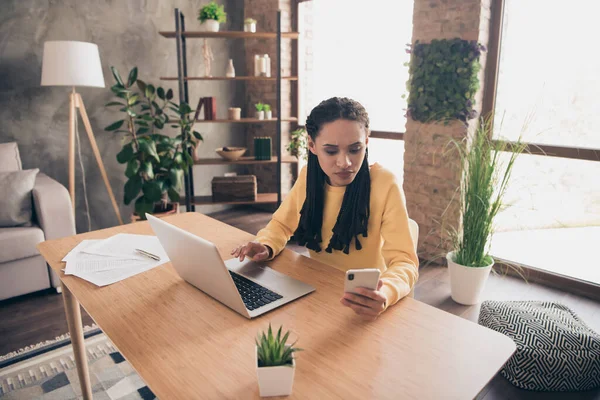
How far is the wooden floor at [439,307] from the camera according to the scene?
6.21 ft

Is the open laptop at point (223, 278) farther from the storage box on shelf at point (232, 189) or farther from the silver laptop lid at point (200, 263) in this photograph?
the storage box on shelf at point (232, 189)

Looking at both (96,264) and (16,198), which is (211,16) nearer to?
(16,198)

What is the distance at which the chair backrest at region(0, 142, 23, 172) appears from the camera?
2933 millimetres

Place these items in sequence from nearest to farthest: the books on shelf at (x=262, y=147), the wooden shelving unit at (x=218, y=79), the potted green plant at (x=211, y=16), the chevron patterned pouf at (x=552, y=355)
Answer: the chevron patterned pouf at (x=552, y=355), the wooden shelving unit at (x=218, y=79), the potted green plant at (x=211, y=16), the books on shelf at (x=262, y=147)

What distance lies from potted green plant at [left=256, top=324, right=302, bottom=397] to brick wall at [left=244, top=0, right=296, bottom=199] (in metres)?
3.72

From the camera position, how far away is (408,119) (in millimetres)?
3197

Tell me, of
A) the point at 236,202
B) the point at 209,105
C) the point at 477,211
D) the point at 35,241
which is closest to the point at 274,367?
the point at 477,211

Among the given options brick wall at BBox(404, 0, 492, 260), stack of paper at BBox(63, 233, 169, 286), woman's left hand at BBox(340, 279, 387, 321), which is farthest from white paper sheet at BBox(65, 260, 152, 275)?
brick wall at BBox(404, 0, 492, 260)

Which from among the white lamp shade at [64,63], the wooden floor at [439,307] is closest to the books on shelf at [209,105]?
the white lamp shade at [64,63]

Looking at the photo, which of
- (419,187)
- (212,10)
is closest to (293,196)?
(419,187)

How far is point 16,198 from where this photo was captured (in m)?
2.60

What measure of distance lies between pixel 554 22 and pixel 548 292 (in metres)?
1.73

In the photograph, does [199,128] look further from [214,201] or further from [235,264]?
[235,264]

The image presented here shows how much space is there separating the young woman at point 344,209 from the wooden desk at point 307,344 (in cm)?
17
